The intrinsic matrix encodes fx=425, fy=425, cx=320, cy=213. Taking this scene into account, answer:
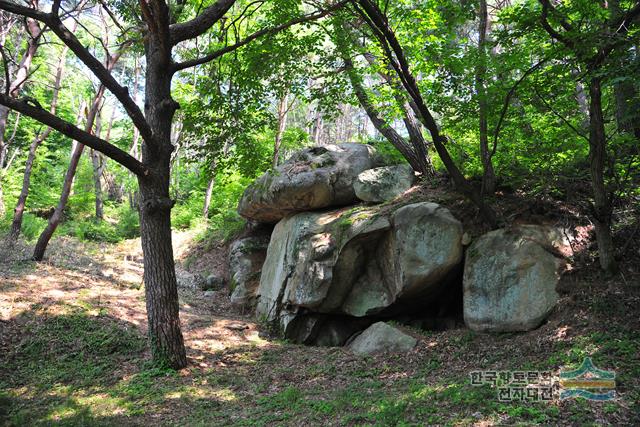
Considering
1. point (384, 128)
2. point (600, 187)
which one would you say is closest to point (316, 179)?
point (384, 128)

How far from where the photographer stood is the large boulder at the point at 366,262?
7.68 metres

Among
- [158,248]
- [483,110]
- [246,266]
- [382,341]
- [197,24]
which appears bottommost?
[382,341]

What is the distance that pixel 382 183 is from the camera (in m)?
9.37

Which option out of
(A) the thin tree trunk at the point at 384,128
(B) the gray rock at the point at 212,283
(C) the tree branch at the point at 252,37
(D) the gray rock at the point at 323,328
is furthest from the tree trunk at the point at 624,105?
(B) the gray rock at the point at 212,283

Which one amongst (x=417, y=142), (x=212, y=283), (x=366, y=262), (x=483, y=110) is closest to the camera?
(x=483, y=110)

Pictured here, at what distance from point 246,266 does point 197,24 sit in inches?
280

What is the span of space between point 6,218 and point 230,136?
39.1 ft

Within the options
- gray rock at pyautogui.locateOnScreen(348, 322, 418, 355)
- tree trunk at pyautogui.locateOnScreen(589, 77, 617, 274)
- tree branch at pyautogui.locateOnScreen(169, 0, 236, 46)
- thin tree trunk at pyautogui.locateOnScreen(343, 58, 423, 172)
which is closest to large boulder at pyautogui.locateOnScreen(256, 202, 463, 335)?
gray rock at pyautogui.locateOnScreen(348, 322, 418, 355)

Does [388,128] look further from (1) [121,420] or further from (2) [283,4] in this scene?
(1) [121,420]

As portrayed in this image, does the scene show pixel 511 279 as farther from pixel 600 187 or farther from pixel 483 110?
pixel 483 110

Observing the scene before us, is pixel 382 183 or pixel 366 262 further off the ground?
pixel 382 183

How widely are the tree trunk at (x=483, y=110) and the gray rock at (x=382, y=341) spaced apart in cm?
318

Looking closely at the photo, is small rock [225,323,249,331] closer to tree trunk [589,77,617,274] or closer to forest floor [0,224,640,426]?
forest floor [0,224,640,426]

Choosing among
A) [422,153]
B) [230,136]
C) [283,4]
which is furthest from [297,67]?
[422,153]
